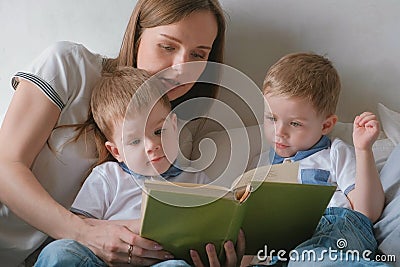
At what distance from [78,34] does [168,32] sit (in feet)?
1.50

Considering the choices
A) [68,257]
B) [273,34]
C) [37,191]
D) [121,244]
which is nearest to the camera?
[68,257]

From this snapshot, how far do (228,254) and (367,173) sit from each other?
1.20 feet

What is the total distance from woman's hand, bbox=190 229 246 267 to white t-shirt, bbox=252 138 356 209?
0.96ft

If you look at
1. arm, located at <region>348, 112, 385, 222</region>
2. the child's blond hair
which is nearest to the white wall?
the child's blond hair

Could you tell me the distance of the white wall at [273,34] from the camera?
179 centimetres

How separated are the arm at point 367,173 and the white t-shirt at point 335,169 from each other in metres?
0.06

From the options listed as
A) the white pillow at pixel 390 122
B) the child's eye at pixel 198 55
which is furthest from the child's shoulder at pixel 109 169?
the white pillow at pixel 390 122

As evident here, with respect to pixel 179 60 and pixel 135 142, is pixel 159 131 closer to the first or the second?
pixel 135 142

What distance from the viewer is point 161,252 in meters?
1.23

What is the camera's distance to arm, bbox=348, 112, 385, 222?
137cm

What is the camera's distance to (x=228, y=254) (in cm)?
123

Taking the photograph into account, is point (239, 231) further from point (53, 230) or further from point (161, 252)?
point (53, 230)

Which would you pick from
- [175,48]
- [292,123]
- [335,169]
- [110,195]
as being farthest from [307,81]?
[110,195]

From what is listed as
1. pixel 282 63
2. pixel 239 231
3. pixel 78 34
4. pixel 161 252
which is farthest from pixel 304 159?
pixel 78 34
